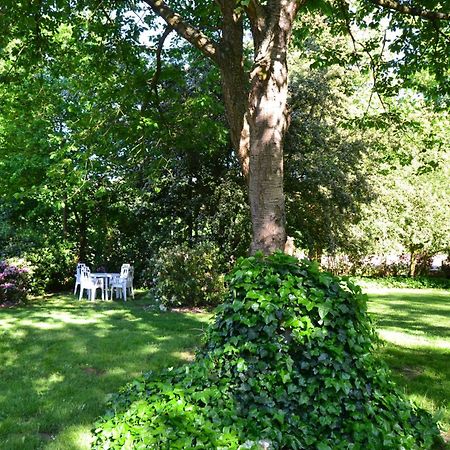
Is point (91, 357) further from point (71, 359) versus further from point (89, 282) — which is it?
point (89, 282)

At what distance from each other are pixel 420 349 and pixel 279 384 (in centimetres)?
516

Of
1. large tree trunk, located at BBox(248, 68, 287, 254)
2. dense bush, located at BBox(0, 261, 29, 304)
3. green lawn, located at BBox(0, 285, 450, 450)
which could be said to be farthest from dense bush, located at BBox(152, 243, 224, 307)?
large tree trunk, located at BBox(248, 68, 287, 254)

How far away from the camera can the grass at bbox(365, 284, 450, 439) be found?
4820 mm

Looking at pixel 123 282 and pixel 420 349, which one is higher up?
pixel 123 282

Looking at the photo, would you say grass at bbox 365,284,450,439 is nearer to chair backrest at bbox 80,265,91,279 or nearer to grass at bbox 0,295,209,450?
grass at bbox 0,295,209,450

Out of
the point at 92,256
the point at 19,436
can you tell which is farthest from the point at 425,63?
the point at 92,256

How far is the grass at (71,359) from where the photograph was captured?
3.84m

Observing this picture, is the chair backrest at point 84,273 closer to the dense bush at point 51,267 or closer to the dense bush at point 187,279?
the dense bush at point 51,267

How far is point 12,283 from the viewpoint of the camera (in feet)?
38.1

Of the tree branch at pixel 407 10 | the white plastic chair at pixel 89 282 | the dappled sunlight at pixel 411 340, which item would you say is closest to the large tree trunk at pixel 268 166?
the tree branch at pixel 407 10

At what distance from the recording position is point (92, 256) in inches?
651

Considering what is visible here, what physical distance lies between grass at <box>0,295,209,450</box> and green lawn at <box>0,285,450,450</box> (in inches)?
0.4

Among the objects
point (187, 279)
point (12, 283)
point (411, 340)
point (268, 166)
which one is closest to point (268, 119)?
point (268, 166)

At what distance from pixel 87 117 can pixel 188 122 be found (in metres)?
2.07
